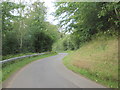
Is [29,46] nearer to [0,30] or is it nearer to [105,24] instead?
[0,30]

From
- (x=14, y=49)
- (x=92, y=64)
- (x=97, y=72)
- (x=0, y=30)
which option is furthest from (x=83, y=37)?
(x=14, y=49)

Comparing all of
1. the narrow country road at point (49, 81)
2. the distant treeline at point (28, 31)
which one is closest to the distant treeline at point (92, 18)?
the narrow country road at point (49, 81)

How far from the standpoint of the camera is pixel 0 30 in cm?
1203

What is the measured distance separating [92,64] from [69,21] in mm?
6974

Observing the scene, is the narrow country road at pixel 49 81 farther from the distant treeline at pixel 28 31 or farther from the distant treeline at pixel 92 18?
the distant treeline at pixel 28 31

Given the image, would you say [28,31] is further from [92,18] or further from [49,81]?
[49,81]

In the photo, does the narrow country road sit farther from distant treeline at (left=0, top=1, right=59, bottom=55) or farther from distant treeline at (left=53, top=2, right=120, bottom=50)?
distant treeline at (left=0, top=1, right=59, bottom=55)

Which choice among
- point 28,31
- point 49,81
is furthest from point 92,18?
point 28,31

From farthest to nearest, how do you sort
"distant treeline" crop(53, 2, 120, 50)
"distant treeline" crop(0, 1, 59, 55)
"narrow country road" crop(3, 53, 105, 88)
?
1. "distant treeline" crop(0, 1, 59, 55)
2. "distant treeline" crop(53, 2, 120, 50)
3. "narrow country road" crop(3, 53, 105, 88)

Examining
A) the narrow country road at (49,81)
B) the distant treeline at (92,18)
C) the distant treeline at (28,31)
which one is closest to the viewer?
the narrow country road at (49,81)

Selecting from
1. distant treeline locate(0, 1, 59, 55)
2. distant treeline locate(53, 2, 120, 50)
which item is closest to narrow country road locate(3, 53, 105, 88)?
distant treeline locate(53, 2, 120, 50)

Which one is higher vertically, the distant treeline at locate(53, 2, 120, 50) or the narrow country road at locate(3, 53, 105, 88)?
the distant treeline at locate(53, 2, 120, 50)

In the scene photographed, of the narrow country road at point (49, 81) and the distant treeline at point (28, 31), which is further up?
the distant treeline at point (28, 31)

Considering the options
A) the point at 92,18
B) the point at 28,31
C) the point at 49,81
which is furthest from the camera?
the point at 28,31
